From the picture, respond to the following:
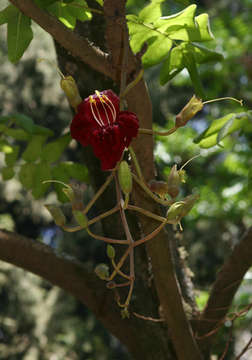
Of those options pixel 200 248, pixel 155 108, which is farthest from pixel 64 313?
pixel 155 108

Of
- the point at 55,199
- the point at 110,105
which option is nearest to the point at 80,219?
the point at 110,105

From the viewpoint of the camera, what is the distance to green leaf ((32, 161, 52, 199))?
123cm

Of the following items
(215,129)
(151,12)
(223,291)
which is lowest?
(223,291)

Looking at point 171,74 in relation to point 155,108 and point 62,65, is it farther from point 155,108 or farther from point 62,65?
point 155,108

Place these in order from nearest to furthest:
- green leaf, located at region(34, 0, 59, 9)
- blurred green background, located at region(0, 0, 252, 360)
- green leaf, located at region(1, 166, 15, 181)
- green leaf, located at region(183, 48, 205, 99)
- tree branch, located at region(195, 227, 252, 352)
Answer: green leaf, located at region(34, 0, 59, 9) < green leaf, located at region(183, 48, 205, 99) < tree branch, located at region(195, 227, 252, 352) < green leaf, located at region(1, 166, 15, 181) < blurred green background, located at region(0, 0, 252, 360)

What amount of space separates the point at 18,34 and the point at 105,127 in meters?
0.36

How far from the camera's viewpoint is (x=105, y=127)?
25.2 inches

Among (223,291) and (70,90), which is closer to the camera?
(70,90)

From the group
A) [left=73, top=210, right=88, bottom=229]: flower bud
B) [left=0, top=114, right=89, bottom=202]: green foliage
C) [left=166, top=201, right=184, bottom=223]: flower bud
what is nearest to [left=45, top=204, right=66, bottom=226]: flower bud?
[left=73, top=210, right=88, bottom=229]: flower bud

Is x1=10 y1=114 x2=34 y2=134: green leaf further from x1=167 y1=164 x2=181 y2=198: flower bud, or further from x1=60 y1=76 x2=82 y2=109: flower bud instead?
x1=167 y1=164 x2=181 y2=198: flower bud

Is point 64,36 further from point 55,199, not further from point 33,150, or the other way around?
point 55,199

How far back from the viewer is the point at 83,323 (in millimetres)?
6223

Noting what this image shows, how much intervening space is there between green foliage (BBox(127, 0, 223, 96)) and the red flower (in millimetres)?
249

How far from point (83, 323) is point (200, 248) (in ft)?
7.17
